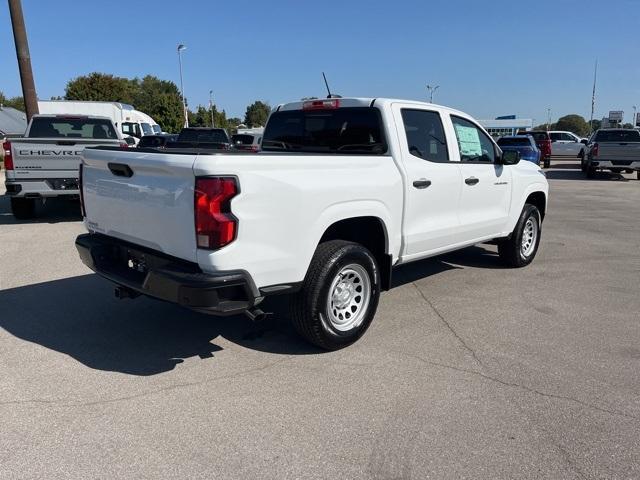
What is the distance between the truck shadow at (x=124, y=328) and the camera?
4.07m

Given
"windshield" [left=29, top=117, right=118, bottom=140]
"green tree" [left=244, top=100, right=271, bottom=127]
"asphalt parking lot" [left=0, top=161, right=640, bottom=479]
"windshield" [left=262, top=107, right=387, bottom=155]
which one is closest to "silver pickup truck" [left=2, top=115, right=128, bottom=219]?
"windshield" [left=29, top=117, right=118, bottom=140]

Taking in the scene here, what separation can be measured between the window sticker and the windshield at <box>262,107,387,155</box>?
47.4 inches

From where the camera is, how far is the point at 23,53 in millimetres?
13750

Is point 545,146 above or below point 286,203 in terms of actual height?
below

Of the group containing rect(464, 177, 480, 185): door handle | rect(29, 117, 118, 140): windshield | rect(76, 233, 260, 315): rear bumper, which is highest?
rect(29, 117, 118, 140): windshield

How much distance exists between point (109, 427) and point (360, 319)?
207 cm

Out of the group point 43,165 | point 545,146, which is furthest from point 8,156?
point 545,146

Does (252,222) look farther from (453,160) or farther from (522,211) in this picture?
(522,211)

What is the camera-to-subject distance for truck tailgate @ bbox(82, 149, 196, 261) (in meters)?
3.30

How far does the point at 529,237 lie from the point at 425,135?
2892mm

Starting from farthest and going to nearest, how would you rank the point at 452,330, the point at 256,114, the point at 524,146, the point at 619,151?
the point at 256,114
the point at 619,151
the point at 524,146
the point at 452,330

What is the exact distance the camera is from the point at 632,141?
64.0 ft

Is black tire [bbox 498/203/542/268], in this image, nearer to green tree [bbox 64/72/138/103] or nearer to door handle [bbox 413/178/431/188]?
door handle [bbox 413/178/431/188]

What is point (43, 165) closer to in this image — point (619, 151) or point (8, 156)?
point (8, 156)
